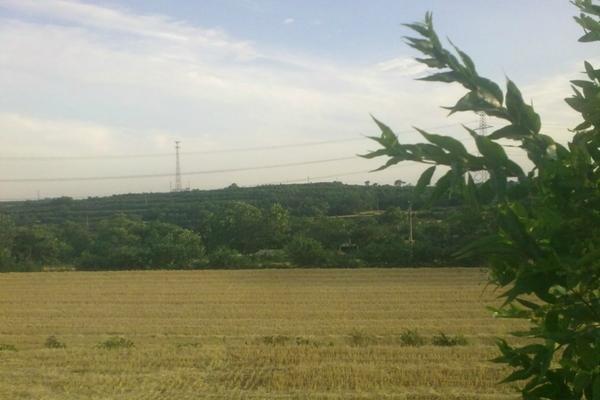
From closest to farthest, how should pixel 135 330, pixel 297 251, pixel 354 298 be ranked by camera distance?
pixel 135 330 < pixel 354 298 < pixel 297 251

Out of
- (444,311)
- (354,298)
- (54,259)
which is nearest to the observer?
(444,311)

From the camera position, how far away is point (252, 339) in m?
14.7

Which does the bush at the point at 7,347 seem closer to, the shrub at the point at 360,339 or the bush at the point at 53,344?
the bush at the point at 53,344

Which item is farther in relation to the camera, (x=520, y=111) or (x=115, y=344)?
(x=115, y=344)

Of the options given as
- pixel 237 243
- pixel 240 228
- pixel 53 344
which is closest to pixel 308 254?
pixel 240 228

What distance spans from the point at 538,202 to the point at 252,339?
13.6m

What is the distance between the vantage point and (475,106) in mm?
1542

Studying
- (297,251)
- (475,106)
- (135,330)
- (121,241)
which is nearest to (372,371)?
(135,330)

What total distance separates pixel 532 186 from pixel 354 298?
19.8 metres

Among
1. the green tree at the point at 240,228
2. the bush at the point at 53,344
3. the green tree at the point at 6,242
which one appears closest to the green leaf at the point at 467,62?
the bush at the point at 53,344

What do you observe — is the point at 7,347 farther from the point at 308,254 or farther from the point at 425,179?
the point at 308,254

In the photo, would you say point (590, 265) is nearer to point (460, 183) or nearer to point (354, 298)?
point (460, 183)

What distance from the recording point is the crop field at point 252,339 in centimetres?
1027

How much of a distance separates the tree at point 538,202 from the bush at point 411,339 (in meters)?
12.3
